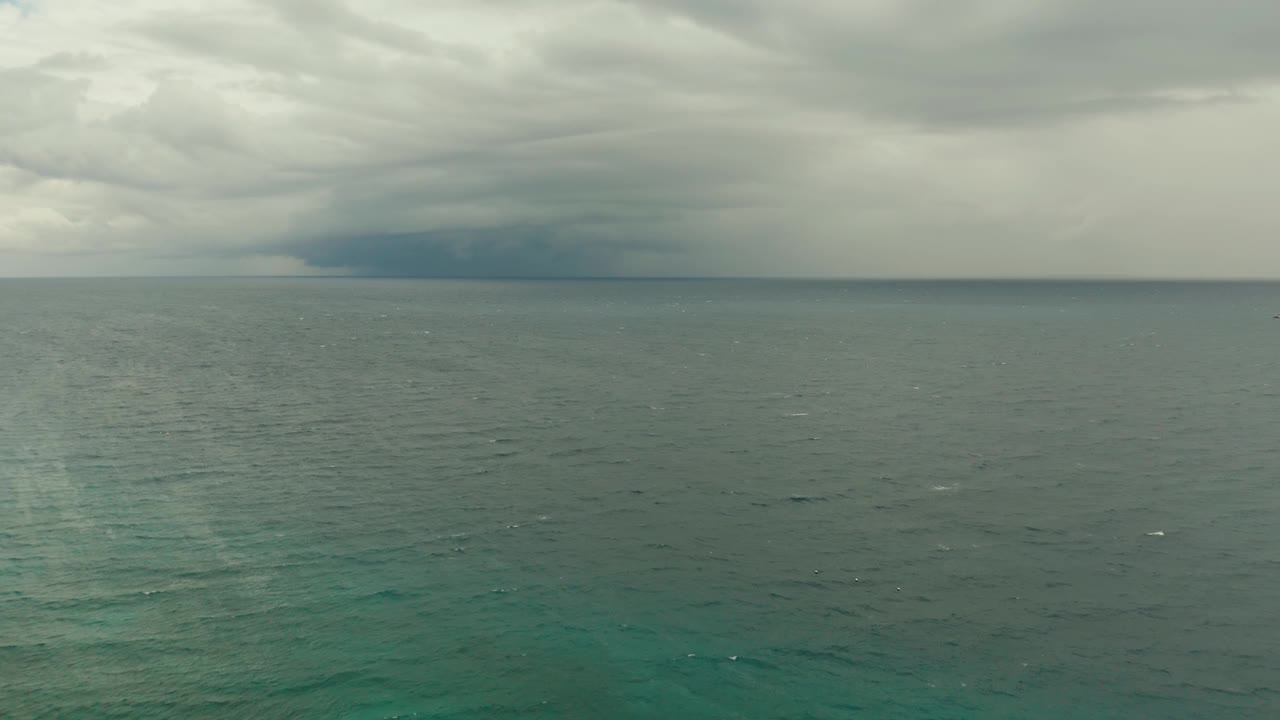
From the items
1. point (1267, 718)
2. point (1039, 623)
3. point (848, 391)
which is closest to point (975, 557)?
point (1039, 623)

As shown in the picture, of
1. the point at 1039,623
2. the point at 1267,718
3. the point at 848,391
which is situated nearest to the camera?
the point at 1267,718

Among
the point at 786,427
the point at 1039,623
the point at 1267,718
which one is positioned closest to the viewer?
the point at 1267,718

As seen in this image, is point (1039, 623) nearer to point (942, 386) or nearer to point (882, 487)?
point (882, 487)

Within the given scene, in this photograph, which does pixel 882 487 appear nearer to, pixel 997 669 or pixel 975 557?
pixel 975 557

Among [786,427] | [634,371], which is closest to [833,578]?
[786,427]

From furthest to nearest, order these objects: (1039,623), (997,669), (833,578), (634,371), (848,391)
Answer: (634,371) < (848,391) < (833,578) < (1039,623) < (997,669)

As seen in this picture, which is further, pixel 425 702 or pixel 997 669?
pixel 997 669
